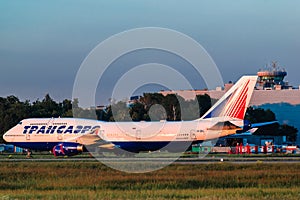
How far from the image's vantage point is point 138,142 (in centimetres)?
7450

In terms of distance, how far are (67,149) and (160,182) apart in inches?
1389

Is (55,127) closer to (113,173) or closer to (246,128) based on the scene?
(246,128)

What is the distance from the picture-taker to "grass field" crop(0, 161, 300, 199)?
33125mm

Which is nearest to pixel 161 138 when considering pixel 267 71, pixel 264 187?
pixel 264 187

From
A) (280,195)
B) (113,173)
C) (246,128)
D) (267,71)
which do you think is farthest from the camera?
(267,71)

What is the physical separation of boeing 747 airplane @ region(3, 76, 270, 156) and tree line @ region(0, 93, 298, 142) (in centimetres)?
3848

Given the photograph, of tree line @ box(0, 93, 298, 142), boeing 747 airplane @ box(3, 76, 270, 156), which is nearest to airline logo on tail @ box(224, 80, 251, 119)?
boeing 747 airplane @ box(3, 76, 270, 156)

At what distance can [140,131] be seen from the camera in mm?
74500

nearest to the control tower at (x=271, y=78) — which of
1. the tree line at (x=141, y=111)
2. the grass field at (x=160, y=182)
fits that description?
the tree line at (x=141, y=111)

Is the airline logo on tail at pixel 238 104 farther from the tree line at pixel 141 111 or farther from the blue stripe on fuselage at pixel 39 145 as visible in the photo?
the tree line at pixel 141 111

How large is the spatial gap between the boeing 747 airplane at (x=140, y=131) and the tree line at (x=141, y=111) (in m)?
38.5

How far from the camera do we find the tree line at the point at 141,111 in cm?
12163

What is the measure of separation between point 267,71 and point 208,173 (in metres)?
125

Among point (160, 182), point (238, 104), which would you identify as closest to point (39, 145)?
point (238, 104)
